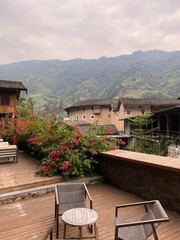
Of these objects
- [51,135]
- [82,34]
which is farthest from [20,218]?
[82,34]

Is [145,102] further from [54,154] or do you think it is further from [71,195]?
[71,195]

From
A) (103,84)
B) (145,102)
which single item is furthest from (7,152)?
(103,84)

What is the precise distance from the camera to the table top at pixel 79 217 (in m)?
2.70

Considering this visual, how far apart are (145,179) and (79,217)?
2.32m

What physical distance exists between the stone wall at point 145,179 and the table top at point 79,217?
5.85ft

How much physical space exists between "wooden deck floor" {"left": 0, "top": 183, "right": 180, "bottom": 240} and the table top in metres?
0.48

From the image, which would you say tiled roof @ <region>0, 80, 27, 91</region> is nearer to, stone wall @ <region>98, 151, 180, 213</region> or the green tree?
the green tree

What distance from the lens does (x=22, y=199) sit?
4.62m

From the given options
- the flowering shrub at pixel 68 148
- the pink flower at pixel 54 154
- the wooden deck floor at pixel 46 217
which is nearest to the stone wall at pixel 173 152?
the flowering shrub at pixel 68 148

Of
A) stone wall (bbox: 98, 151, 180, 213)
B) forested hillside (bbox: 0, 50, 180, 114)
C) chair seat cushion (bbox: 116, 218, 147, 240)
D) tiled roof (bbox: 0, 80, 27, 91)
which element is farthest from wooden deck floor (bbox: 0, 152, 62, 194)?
forested hillside (bbox: 0, 50, 180, 114)

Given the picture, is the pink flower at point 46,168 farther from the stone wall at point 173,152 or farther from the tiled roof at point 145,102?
the tiled roof at point 145,102

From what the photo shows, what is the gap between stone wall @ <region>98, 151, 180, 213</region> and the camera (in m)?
3.92

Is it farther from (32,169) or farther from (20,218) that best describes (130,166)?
(32,169)

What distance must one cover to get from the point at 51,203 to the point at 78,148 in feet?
6.55
